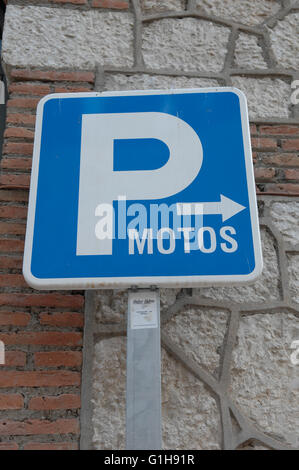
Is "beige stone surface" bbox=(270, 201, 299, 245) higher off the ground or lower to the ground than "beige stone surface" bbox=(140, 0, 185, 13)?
lower

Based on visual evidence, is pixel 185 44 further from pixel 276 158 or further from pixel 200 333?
pixel 200 333

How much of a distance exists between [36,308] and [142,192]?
64 cm

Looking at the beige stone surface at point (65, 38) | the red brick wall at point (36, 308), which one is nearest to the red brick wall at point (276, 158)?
the red brick wall at point (36, 308)

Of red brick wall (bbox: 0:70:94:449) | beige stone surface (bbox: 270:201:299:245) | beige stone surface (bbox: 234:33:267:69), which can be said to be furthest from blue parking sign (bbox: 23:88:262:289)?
beige stone surface (bbox: 234:33:267:69)

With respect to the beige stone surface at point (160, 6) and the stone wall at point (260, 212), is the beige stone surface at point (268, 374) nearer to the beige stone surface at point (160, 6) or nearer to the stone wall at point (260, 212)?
the stone wall at point (260, 212)

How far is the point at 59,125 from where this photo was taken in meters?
1.67

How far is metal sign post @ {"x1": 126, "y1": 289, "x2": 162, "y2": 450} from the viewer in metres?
1.30

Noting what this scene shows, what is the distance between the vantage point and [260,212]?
1.97 meters

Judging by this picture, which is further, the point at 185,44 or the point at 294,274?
the point at 185,44

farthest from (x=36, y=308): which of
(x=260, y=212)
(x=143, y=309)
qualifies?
(x=260, y=212)

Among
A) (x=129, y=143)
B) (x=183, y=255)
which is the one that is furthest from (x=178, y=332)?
(x=129, y=143)

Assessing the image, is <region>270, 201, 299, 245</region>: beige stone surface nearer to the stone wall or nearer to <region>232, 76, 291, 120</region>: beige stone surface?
the stone wall

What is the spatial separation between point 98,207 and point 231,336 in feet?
2.36

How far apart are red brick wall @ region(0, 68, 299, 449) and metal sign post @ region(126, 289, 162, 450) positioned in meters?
0.41
